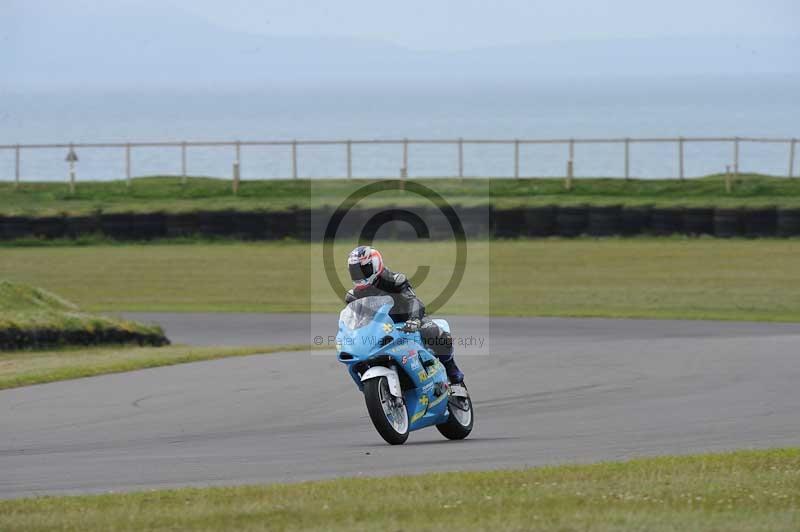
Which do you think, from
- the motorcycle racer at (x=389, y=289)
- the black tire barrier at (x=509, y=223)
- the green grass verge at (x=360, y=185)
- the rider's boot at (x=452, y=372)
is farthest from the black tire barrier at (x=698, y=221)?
the motorcycle racer at (x=389, y=289)

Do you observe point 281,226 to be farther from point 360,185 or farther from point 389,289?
point 389,289

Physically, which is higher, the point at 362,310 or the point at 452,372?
the point at 362,310

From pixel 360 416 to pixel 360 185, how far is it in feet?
131

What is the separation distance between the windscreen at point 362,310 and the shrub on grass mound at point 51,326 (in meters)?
10.4

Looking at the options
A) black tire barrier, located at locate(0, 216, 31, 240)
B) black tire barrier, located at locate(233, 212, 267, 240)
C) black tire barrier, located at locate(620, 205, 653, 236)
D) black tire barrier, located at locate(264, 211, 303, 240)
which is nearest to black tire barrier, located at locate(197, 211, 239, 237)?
black tire barrier, located at locate(233, 212, 267, 240)

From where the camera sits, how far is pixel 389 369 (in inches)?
445

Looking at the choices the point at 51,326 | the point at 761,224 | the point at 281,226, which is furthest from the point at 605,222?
the point at 51,326

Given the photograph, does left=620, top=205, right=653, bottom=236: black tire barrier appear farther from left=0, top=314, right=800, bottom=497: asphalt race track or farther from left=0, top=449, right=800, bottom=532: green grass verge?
left=0, top=449, right=800, bottom=532: green grass verge

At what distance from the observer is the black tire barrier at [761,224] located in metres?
38.3

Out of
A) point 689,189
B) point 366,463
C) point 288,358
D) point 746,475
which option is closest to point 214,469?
point 366,463

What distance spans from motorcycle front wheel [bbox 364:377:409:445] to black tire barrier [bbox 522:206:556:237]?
29107 millimetres

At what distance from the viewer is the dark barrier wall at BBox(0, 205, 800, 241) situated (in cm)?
3984

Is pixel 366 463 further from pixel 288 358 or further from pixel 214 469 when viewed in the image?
pixel 288 358

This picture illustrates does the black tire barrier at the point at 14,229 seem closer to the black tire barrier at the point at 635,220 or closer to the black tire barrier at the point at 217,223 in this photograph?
the black tire barrier at the point at 217,223
